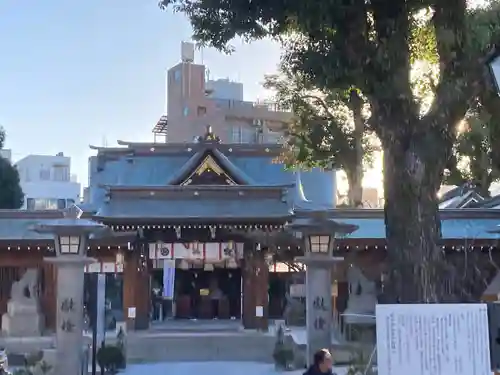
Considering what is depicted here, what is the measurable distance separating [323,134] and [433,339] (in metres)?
14.7

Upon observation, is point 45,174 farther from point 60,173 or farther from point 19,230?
point 19,230

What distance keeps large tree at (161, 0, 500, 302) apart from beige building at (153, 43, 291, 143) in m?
38.2

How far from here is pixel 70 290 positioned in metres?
12.5

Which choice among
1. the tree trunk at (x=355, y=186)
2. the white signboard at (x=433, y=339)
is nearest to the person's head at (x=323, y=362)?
the white signboard at (x=433, y=339)

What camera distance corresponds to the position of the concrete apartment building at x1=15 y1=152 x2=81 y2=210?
162 feet

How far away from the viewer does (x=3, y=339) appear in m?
20.1

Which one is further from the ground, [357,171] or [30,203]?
[30,203]

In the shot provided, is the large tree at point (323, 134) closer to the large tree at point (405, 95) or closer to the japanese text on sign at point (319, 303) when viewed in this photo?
the japanese text on sign at point (319, 303)

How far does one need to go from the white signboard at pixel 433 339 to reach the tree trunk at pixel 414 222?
11.8ft

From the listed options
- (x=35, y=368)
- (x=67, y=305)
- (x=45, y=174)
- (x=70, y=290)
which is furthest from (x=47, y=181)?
(x=67, y=305)

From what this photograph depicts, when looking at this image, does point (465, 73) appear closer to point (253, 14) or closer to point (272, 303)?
point (253, 14)

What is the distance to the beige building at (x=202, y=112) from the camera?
51.6 meters

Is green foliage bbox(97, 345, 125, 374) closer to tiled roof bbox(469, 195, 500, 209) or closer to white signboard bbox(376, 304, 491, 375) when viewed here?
white signboard bbox(376, 304, 491, 375)

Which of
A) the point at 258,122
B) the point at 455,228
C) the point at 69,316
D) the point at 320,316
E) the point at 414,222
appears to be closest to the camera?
the point at 414,222
